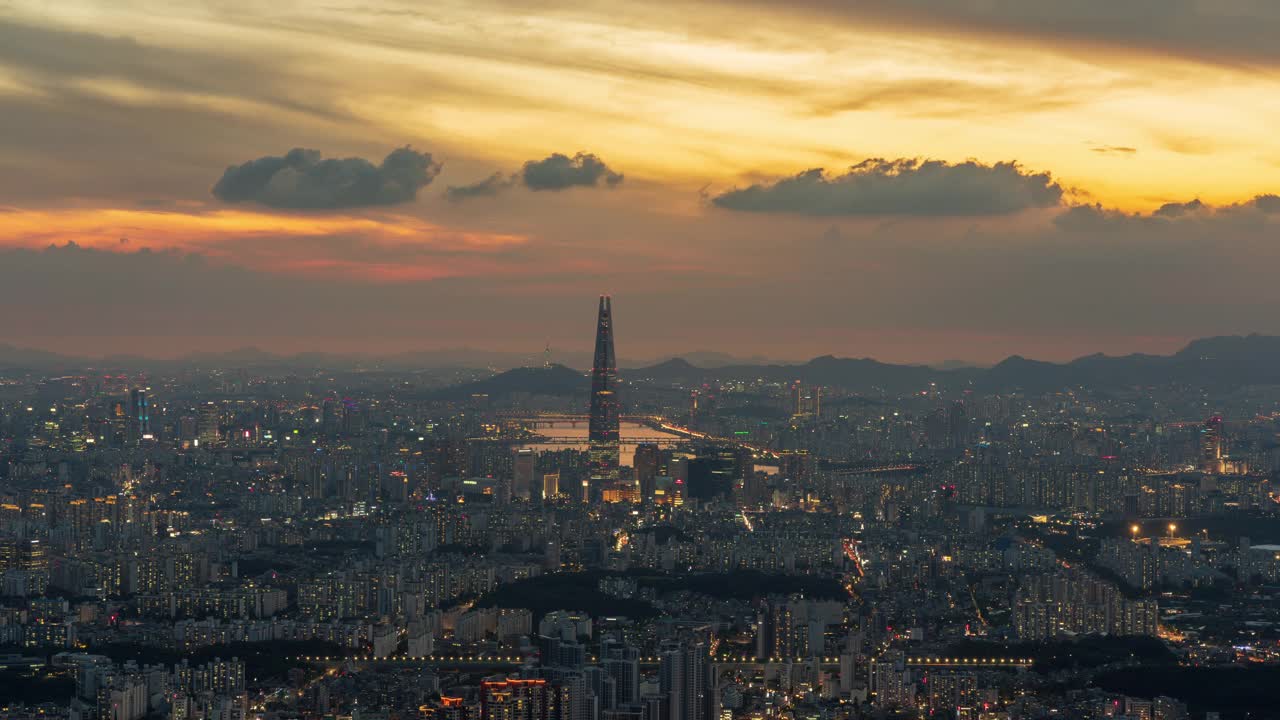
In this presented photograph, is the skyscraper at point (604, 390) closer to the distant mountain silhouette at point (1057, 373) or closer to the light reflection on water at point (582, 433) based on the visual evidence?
the light reflection on water at point (582, 433)

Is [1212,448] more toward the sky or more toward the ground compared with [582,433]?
more toward the sky

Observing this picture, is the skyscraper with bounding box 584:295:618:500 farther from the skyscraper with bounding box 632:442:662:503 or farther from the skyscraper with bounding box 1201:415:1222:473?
the skyscraper with bounding box 1201:415:1222:473

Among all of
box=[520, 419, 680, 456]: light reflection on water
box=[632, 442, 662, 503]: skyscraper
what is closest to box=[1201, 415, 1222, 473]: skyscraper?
box=[632, 442, 662, 503]: skyscraper

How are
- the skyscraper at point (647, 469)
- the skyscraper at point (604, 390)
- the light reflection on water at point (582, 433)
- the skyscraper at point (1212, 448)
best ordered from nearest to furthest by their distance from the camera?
the skyscraper at point (647, 469)
the skyscraper at point (1212, 448)
the light reflection on water at point (582, 433)
the skyscraper at point (604, 390)

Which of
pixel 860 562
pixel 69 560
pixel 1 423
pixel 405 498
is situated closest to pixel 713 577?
pixel 860 562

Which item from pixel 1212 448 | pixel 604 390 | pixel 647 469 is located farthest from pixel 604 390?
pixel 1212 448

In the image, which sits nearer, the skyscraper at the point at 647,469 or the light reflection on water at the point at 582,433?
the skyscraper at the point at 647,469

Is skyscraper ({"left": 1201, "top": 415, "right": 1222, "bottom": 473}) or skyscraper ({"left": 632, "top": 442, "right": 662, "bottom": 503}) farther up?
skyscraper ({"left": 1201, "top": 415, "right": 1222, "bottom": 473})

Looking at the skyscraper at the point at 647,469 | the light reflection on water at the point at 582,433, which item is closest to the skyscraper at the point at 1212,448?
the skyscraper at the point at 647,469

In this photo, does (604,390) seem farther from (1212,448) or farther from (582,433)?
(1212,448)

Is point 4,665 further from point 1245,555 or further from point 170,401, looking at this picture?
point 170,401

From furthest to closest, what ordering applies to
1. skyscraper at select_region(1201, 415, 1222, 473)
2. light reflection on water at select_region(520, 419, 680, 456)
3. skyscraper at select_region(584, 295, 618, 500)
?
skyscraper at select_region(584, 295, 618, 500) < light reflection on water at select_region(520, 419, 680, 456) < skyscraper at select_region(1201, 415, 1222, 473)
